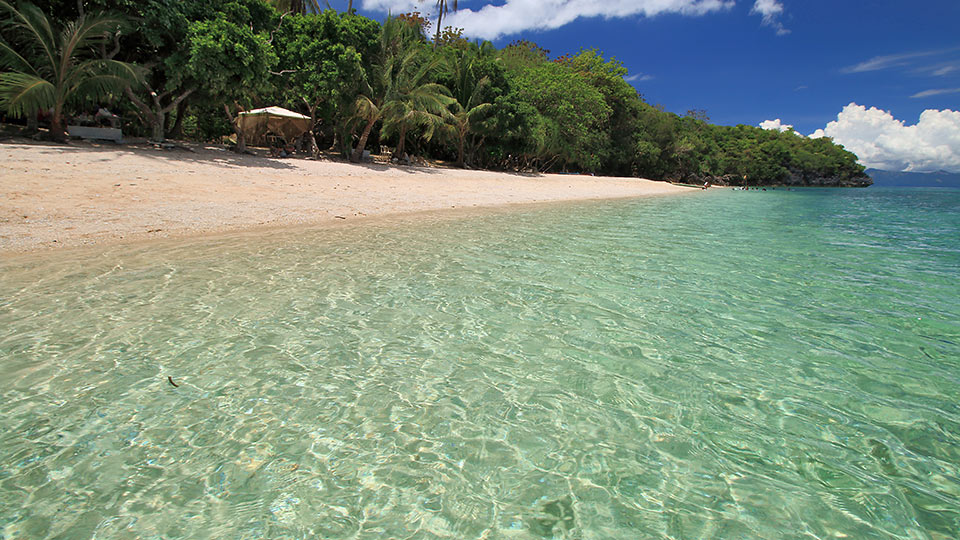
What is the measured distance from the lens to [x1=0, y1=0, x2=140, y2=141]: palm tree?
13000 mm

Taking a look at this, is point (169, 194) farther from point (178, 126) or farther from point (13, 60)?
point (178, 126)

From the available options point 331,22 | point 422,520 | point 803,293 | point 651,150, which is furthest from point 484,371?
point 651,150

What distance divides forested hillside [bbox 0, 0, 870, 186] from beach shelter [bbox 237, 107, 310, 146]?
0.56 m

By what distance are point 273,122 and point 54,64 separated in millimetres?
7344

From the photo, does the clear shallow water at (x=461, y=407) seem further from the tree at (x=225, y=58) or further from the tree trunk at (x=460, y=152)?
the tree trunk at (x=460, y=152)

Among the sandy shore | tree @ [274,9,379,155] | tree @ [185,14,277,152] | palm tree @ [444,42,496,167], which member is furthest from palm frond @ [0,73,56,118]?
palm tree @ [444,42,496,167]

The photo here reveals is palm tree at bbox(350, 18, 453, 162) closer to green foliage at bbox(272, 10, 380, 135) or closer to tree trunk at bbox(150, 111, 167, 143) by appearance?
green foliage at bbox(272, 10, 380, 135)

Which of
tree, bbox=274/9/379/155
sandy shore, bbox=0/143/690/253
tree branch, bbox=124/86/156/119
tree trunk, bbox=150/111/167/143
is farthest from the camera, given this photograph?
tree, bbox=274/9/379/155

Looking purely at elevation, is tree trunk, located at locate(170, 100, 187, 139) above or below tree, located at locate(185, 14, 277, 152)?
below

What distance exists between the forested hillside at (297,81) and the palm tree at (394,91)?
68 mm

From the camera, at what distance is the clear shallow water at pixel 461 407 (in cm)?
210

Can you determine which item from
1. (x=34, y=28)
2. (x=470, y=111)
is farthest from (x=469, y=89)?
(x=34, y=28)

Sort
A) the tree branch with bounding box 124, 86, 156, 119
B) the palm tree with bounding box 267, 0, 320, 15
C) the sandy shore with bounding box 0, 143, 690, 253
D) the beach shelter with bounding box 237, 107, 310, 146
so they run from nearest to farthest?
1. the sandy shore with bounding box 0, 143, 690, 253
2. the tree branch with bounding box 124, 86, 156, 119
3. the beach shelter with bounding box 237, 107, 310, 146
4. the palm tree with bounding box 267, 0, 320, 15

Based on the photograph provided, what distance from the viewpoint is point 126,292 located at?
4.93m
